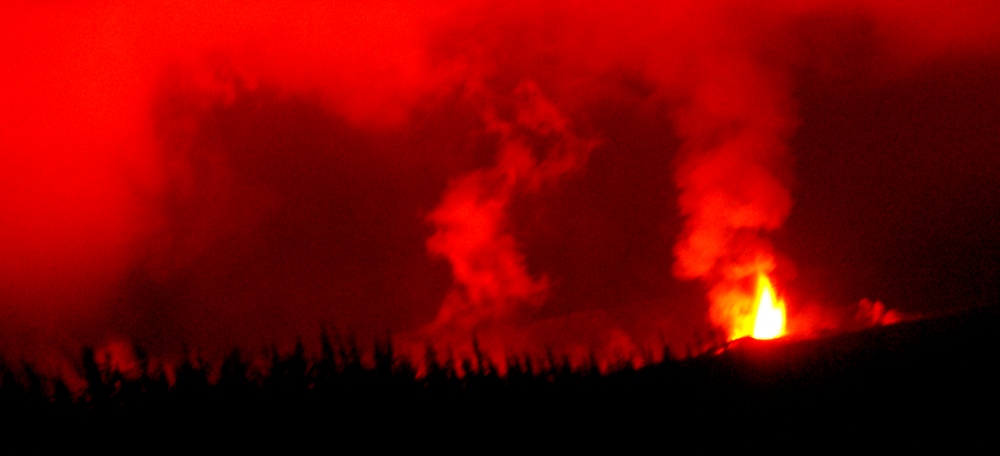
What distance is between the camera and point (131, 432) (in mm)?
6215

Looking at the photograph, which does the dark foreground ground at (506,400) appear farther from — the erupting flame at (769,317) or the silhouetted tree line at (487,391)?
the erupting flame at (769,317)

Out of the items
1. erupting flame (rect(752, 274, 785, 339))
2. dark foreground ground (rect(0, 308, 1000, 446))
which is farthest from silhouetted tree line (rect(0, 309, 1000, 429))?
erupting flame (rect(752, 274, 785, 339))

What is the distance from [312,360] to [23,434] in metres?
2.08

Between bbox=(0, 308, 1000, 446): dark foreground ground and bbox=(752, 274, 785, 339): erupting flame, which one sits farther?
bbox=(752, 274, 785, 339): erupting flame

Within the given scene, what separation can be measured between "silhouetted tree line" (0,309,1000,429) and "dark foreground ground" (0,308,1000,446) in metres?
0.01

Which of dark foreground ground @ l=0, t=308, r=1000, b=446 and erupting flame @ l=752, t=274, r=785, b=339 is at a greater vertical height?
erupting flame @ l=752, t=274, r=785, b=339

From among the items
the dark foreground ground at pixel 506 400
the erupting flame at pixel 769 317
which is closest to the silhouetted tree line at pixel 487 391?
the dark foreground ground at pixel 506 400

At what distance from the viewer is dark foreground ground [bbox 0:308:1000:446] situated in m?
6.36

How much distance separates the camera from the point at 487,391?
716 centimetres

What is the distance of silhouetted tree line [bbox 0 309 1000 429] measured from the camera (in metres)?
6.49

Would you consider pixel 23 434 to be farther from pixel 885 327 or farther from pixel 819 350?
pixel 885 327

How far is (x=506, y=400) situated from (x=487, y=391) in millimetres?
273

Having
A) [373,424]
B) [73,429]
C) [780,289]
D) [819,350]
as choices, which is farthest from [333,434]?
[780,289]

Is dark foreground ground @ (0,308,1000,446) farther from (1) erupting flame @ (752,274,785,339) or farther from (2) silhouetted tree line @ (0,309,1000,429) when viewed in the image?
(1) erupting flame @ (752,274,785,339)
